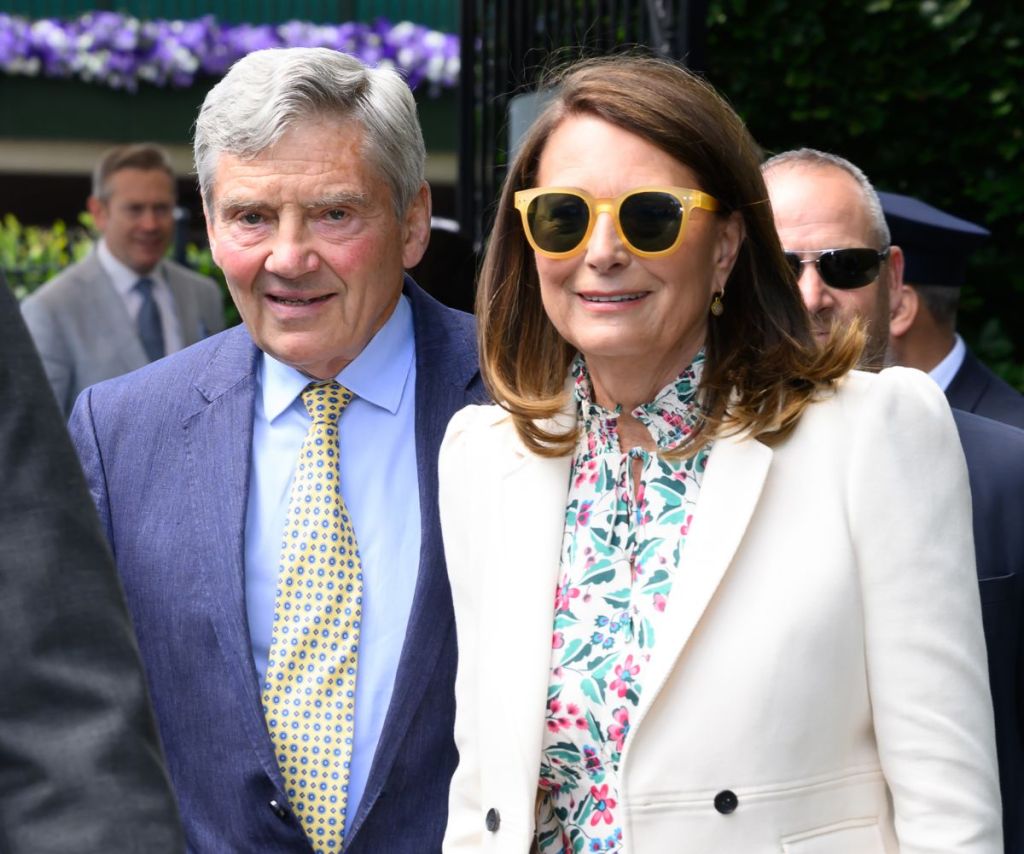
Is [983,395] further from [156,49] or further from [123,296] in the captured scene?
[156,49]

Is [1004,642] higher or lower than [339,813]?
higher

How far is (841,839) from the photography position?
217 cm

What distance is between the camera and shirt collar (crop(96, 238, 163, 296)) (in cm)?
708

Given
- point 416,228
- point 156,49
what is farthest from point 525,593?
point 156,49

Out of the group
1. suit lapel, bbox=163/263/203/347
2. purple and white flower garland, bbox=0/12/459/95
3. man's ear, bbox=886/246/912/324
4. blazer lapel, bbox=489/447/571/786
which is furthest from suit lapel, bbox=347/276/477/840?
purple and white flower garland, bbox=0/12/459/95

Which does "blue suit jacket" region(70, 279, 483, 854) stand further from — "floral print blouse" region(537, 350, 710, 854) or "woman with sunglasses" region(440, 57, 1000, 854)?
"floral print blouse" region(537, 350, 710, 854)

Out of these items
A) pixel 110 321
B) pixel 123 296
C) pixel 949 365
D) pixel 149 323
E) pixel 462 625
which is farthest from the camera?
pixel 149 323

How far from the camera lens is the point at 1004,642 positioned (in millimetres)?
2545

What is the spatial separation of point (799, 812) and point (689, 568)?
1.15 ft

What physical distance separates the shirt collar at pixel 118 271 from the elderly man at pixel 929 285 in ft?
12.9

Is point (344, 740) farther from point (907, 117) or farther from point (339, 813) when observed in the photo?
point (907, 117)

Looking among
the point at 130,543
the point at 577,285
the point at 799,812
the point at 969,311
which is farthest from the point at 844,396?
the point at 969,311

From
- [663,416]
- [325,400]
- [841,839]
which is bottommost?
[841,839]

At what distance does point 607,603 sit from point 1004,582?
696mm
